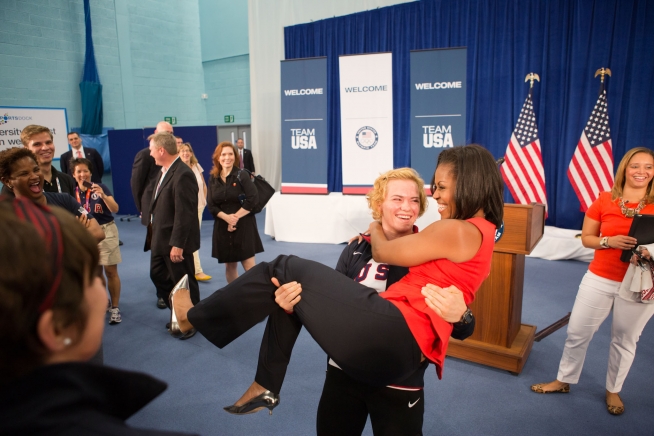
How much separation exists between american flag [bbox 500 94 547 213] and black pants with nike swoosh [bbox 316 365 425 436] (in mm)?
4544

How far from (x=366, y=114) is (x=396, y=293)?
4.90 meters

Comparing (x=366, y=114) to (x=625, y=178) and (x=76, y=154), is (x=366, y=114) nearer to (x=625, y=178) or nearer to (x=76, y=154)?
(x=625, y=178)

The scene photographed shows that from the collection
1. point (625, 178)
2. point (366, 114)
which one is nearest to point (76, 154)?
point (366, 114)

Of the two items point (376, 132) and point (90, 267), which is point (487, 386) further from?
point (376, 132)

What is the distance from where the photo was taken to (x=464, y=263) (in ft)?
4.28

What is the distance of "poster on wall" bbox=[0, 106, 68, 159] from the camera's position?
7.35 metres

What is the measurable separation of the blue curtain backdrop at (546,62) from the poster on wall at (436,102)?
1846 mm

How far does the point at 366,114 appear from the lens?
594 cm

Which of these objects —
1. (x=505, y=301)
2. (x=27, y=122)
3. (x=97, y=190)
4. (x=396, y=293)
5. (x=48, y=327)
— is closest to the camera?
(x=48, y=327)

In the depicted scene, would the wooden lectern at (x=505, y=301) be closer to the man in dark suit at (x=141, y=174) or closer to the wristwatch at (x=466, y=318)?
the wristwatch at (x=466, y=318)

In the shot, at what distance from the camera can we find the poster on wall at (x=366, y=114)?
579 centimetres

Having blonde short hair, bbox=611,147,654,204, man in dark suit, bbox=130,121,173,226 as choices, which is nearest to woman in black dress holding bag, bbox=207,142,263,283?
man in dark suit, bbox=130,121,173,226

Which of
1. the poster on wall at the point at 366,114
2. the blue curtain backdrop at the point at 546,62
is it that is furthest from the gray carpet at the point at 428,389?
the blue curtain backdrop at the point at 546,62

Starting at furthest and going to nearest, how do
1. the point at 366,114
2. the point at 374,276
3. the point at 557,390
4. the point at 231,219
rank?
the point at 366,114 → the point at 231,219 → the point at 557,390 → the point at 374,276
